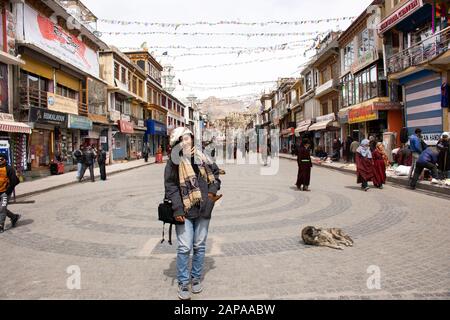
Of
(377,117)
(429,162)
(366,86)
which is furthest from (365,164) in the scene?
(366,86)

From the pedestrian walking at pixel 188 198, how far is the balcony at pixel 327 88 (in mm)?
30264

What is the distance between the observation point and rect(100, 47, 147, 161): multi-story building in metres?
33.1

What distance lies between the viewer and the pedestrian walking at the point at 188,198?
3916mm

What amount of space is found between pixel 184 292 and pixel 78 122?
22.3 metres

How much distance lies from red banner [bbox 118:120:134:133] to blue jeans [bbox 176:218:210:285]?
3117 cm

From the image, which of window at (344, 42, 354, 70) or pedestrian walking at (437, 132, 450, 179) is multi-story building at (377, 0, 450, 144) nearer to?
pedestrian walking at (437, 132, 450, 179)

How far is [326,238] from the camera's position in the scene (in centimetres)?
581

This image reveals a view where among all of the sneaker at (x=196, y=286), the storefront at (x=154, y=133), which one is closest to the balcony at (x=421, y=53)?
the sneaker at (x=196, y=286)

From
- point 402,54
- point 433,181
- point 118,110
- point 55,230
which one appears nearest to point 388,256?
point 55,230

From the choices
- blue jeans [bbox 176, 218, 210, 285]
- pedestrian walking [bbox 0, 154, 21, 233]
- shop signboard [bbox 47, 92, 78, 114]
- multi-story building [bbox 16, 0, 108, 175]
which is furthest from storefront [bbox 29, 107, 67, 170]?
blue jeans [bbox 176, 218, 210, 285]

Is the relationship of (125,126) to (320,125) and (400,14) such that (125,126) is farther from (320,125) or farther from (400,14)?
(400,14)

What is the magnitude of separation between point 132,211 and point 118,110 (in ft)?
92.8

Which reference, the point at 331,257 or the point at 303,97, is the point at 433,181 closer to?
the point at 331,257
